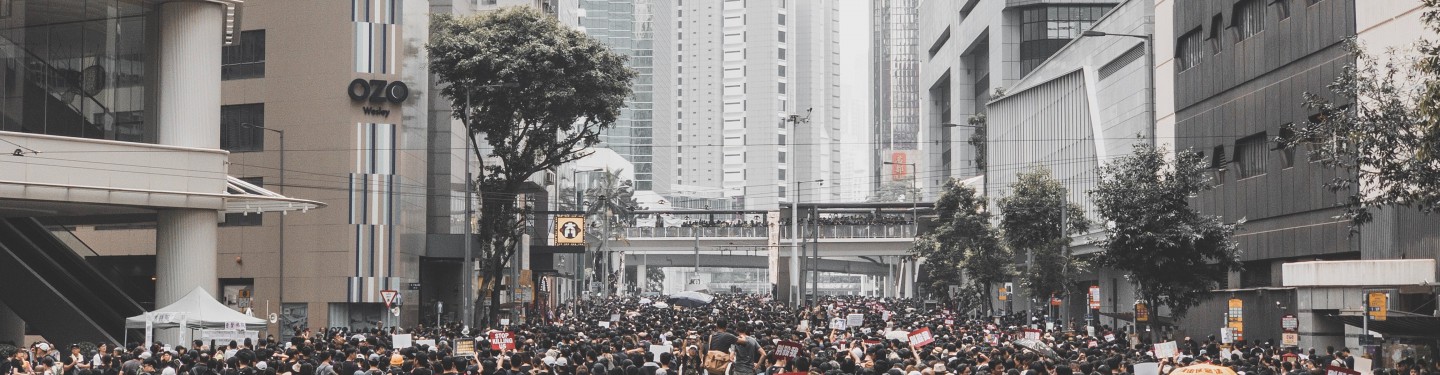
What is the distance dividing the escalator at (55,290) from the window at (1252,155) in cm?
2999

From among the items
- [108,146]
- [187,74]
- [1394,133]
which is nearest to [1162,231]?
[1394,133]

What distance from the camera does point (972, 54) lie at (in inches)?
4203

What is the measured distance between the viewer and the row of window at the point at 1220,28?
1634 inches

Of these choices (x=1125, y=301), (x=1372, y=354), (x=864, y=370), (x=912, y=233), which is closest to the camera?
(x=864, y=370)

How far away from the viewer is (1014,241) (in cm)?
5266

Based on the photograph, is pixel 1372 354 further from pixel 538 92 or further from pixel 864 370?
pixel 538 92

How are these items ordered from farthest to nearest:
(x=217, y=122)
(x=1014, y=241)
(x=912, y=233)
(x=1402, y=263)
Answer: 1. (x=912, y=233)
2. (x=1014, y=241)
3. (x=217, y=122)
4. (x=1402, y=263)

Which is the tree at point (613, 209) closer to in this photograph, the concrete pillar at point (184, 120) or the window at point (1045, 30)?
the window at point (1045, 30)

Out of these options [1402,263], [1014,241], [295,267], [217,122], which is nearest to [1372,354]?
[1402,263]

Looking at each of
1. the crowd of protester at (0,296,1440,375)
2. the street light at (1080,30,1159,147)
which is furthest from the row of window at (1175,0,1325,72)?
the crowd of protester at (0,296,1440,375)

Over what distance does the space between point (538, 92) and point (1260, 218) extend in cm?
2260

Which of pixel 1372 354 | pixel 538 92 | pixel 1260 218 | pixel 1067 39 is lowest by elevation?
pixel 1372 354

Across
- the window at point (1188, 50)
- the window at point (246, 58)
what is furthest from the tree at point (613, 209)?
the window at point (1188, 50)

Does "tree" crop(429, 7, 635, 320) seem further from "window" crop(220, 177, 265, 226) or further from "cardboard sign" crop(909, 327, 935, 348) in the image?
"cardboard sign" crop(909, 327, 935, 348)
